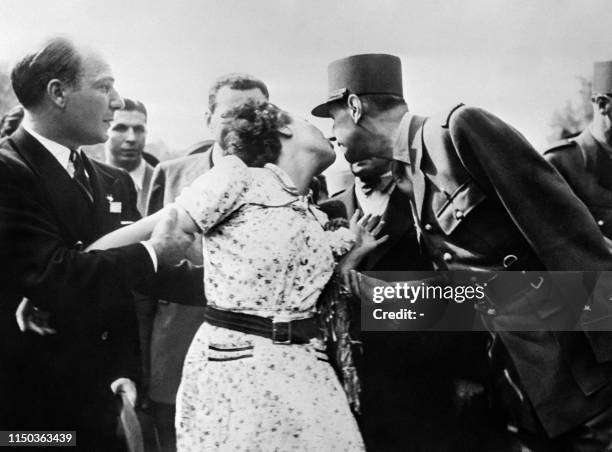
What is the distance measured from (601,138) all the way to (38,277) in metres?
2.69

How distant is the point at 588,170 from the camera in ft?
10.8

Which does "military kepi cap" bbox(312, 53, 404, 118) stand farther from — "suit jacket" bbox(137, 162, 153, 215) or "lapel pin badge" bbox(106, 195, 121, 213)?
"lapel pin badge" bbox(106, 195, 121, 213)

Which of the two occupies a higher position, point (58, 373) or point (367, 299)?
point (367, 299)

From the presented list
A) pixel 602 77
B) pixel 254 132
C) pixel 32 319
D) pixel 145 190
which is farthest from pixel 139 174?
pixel 602 77

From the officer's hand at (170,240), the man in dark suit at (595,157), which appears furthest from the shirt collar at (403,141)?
the officer's hand at (170,240)

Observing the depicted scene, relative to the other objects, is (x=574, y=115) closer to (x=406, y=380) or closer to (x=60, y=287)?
(x=406, y=380)

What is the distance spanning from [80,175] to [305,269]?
114 centimetres

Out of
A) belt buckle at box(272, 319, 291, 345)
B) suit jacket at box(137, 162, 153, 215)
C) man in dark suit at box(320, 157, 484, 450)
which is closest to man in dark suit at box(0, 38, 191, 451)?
suit jacket at box(137, 162, 153, 215)

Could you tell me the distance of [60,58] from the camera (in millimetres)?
3332

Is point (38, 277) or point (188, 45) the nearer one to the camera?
point (38, 277)

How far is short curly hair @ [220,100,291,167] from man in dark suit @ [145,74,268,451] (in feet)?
0.17

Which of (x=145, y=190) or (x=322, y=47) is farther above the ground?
(x=322, y=47)

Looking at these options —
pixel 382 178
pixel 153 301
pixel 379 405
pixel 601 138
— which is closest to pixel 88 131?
pixel 153 301

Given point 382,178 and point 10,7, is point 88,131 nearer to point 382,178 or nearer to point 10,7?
point 10,7
